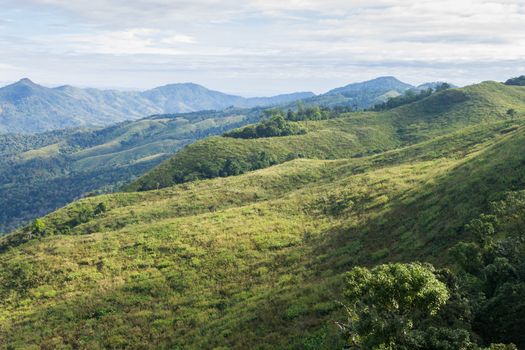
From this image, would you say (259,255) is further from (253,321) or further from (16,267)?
(16,267)

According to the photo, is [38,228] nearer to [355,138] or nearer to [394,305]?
[394,305]

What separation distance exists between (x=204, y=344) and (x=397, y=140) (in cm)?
13740

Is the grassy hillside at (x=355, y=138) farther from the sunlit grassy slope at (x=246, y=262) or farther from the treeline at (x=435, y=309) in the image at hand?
the treeline at (x=435, y=309)

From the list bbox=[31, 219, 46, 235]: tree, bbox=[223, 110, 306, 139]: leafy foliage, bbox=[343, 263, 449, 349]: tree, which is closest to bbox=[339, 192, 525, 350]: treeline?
bbox=[343, 263, 449, 349]: tree

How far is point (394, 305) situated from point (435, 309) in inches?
52.2

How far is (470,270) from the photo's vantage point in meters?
18.2

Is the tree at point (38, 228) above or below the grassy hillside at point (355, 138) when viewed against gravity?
below

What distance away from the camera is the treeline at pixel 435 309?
482 inches

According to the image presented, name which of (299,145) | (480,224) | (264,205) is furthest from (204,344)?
(299,145)

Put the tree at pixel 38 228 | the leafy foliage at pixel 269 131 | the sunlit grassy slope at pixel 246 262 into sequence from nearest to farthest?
the sunlit grassy slope at pixel 246 262, the tree at pixel 38 228, the leafy foliage at pixel 269 131

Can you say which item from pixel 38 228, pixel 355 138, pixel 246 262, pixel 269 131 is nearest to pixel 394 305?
pixel 246 262

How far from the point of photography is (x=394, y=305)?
543 inches

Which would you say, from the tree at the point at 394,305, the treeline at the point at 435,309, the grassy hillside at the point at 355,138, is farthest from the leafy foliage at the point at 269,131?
the tree at the point at 394,305

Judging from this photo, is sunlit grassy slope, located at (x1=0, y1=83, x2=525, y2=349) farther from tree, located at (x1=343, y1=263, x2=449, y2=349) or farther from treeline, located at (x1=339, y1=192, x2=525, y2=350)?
treeline, located at (x1=339, y1=192, x2=525, y2=350)
